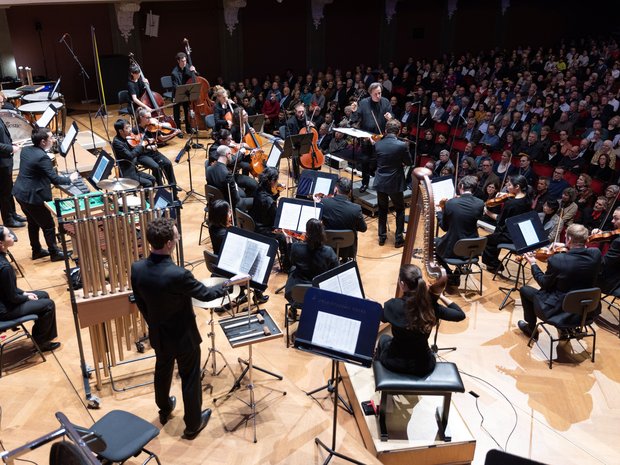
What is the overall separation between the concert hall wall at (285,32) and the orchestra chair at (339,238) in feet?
32.6

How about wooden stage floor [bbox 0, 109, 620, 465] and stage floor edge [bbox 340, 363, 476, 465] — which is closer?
wooden stage floor [bbox 0, 109, 620, 465]

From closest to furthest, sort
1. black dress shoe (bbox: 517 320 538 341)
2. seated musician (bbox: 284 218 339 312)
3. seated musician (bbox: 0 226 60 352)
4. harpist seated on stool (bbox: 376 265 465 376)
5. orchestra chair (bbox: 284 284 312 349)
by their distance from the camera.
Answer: harpist seated on stool (bbox: 376 265 465 376), seated musician (bbox: 0 226 60 352), orchestra chair (bbox: 284 284 312 349), seated musician (bbox: 284 218 339 312), black dress shoe (bbox: 517 320 538 341)

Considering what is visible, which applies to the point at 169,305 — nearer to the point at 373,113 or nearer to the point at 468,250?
the point at 468,250

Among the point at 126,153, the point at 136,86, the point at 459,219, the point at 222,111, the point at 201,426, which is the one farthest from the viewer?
the point at 136,86

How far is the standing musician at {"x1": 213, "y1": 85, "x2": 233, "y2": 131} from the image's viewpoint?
1005 cm

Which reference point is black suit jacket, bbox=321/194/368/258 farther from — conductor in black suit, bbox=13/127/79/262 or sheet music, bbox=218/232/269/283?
conductor in black suit, bbox=13/127/79/262

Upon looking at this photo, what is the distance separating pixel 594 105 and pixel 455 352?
8.14 m

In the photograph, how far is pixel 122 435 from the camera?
12.0 ft

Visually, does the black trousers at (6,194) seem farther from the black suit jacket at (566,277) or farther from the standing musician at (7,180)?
the black suit jacket at (566,277)

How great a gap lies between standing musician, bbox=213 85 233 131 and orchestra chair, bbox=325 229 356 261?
4.10 metres

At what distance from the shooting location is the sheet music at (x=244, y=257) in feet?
16.3

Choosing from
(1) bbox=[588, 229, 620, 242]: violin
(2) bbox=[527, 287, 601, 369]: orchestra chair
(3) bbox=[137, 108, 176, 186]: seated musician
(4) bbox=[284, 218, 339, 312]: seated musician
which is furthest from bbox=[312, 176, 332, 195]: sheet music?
(1) bbox=[588, 229, 620, 242]: violin

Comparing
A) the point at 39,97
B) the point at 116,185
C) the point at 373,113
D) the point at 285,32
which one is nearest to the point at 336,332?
the point at 116,185

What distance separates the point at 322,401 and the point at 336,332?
165 cm
